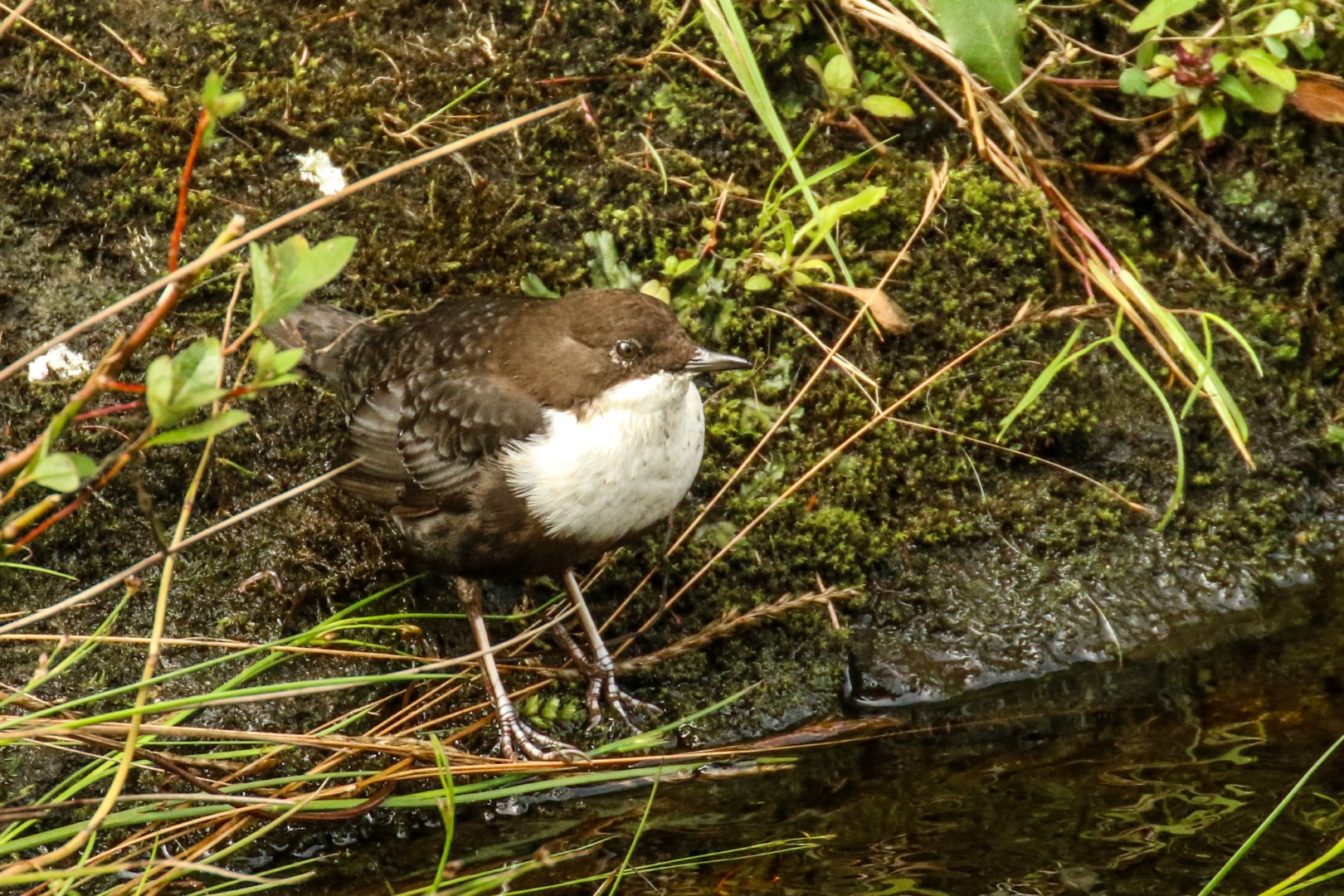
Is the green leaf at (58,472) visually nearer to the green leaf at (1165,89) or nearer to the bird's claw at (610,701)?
the bird's claw at (610,701)

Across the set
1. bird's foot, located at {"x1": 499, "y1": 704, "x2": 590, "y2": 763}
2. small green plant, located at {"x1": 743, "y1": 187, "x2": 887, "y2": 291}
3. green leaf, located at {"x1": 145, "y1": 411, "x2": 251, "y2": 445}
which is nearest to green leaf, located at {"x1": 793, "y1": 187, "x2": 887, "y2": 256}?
small green plant, located at {"x1": 743, "y1": 187, "x2": 887, "y2": 291}

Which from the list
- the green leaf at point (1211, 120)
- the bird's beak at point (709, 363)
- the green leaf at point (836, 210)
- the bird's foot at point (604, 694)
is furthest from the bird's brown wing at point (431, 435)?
the green leaf at point (1211, 120)

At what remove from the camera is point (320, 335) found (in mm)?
4117

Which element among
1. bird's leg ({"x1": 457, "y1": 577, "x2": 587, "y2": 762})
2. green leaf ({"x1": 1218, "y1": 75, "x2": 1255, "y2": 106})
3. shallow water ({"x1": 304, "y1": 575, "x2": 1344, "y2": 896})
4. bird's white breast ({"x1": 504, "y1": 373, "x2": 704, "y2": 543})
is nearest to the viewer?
shallow water ({"x1": 304, "y1": 575, "x2": 1344, "y2": 896})

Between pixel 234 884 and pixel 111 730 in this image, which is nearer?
pixel 111 730

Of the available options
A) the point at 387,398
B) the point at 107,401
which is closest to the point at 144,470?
the point at 107,401

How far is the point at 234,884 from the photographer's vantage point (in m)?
3.04

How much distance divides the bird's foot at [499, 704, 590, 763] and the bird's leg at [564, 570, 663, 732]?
165 mm

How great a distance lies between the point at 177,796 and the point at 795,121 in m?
3.06

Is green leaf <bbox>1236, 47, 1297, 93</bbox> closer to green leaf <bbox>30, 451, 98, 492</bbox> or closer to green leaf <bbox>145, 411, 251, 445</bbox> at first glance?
green leaf <bbox>145, 411, 251, 445</bbox>

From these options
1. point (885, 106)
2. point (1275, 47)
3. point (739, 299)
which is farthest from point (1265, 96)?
point (739, 299)

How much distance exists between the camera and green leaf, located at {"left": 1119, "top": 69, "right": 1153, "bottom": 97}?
4344mm

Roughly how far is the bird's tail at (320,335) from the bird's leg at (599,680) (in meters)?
0.96

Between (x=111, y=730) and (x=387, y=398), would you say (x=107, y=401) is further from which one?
(x=111, y=730)
